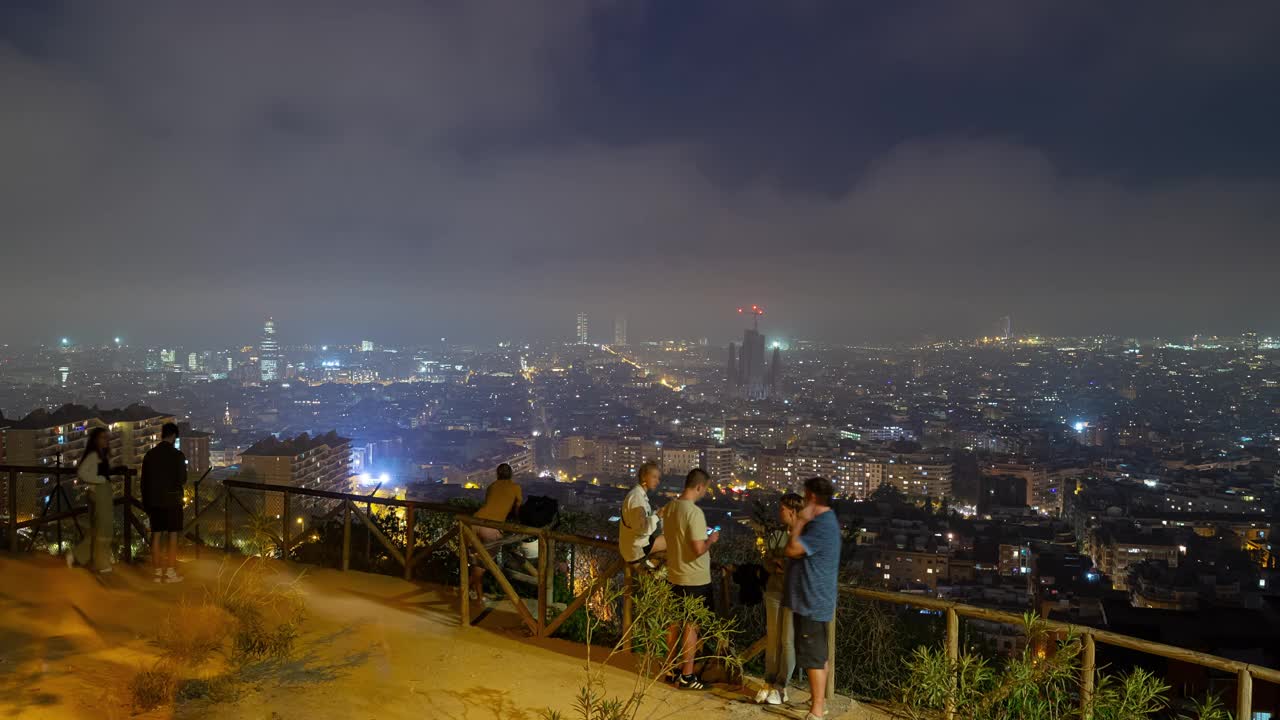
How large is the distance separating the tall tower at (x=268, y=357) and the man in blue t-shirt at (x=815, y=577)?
80.6 meters

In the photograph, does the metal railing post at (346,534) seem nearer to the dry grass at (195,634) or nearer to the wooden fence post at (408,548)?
the wooden fence post at (408,548)

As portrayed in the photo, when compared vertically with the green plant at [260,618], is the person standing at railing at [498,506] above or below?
above

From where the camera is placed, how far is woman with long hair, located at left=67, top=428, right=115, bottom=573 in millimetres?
7352

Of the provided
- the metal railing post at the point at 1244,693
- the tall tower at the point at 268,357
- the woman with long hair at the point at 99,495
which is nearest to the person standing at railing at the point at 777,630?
the metal railing post at the point at 1244,693

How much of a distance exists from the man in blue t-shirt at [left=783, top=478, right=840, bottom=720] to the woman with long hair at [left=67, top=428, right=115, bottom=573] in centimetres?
680

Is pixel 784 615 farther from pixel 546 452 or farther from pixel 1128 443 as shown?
pixel 1128 443

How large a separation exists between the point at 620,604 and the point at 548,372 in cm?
10147

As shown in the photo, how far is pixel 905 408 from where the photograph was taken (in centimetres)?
8662

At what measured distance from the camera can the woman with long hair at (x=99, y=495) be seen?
7.35 m

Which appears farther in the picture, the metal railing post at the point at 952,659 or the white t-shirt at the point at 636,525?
the white t-shirt at the point at 636,525

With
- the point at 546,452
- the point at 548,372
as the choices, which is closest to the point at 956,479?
the point at 546,452

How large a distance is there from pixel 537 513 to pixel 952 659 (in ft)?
11.7

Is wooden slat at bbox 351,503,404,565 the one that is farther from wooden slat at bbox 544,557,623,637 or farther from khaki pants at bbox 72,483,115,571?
wooden slat at bbox 544,557,623,637

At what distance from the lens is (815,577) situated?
4.34 metres
